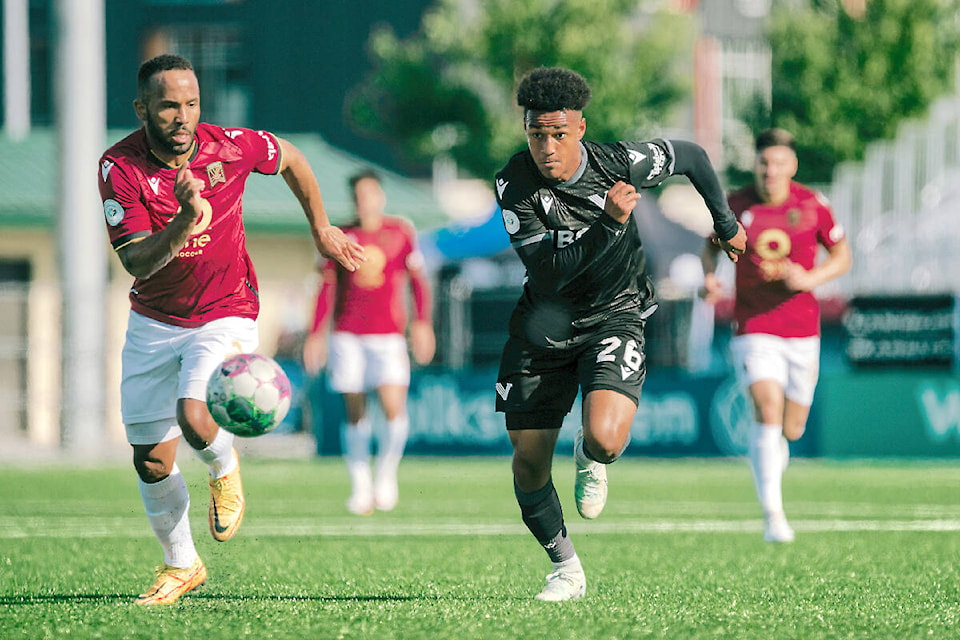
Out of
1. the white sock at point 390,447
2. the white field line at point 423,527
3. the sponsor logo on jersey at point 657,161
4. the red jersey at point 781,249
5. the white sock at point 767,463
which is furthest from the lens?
the white sock at point 390,447

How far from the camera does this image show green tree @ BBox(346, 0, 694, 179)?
28.5 meters

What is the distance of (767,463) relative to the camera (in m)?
10.3

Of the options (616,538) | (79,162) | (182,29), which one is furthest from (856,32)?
(616,538)

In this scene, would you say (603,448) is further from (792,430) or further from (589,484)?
(792,430)

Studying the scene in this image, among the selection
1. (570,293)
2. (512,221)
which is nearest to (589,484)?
(570,293)

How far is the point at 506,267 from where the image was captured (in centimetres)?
2370

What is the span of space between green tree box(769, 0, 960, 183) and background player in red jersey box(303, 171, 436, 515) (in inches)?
743

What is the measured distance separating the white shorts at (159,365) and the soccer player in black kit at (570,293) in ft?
4.22

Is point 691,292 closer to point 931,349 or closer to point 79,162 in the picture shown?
point 931,349

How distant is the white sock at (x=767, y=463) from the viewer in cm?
1014

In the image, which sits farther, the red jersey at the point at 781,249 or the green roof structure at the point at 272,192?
the green roof structure at the point at 272,192

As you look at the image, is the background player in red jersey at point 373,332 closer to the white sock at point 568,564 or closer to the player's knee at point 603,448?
the white sock at point 568,564

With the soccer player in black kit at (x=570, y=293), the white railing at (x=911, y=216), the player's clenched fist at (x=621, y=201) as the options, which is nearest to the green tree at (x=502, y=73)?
the white railing at (x=911, y=216)

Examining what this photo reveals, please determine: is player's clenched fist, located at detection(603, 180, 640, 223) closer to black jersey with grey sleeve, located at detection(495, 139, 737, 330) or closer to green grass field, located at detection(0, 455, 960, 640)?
black jersey with grey sleeve, located at detection(495, 139, 737, 330)
